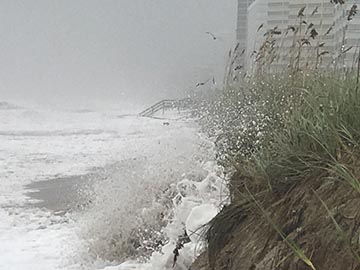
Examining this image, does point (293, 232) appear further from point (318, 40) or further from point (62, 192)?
point (62, 192)

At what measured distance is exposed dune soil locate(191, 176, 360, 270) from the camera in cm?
151

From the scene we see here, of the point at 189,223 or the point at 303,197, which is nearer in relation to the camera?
the point at 303,197

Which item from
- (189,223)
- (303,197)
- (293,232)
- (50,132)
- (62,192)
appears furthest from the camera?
(50,132)

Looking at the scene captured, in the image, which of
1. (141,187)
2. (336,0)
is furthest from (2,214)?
(336,0)

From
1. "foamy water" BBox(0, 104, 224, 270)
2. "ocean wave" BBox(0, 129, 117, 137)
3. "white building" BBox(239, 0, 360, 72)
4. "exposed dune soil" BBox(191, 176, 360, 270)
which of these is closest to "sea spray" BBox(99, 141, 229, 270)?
"foamy water" BBox(0, 104, 224, 270)

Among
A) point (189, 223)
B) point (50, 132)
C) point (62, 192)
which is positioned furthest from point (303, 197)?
point (50, 132)

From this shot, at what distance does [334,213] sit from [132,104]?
39599mm

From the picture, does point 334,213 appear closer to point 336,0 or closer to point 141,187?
point 336,0

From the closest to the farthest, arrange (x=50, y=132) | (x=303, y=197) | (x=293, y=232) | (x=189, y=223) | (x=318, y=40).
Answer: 1. (x=293, y=232)
2. (x=303, y=197)
3. (x=189, y=223)
4. (x=318, y=40)
5. (x=50, y=132)

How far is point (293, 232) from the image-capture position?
171 cm

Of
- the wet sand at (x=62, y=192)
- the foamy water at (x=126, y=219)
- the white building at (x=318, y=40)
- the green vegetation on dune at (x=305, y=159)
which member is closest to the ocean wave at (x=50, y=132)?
the wet sand at (x=62, y=192)

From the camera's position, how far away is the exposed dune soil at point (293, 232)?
1515mm

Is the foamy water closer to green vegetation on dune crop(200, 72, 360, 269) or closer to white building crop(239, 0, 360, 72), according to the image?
green vegetation on dune crop(200, 72, 360, 269)

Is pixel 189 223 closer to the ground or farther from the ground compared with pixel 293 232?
closer to the ground
